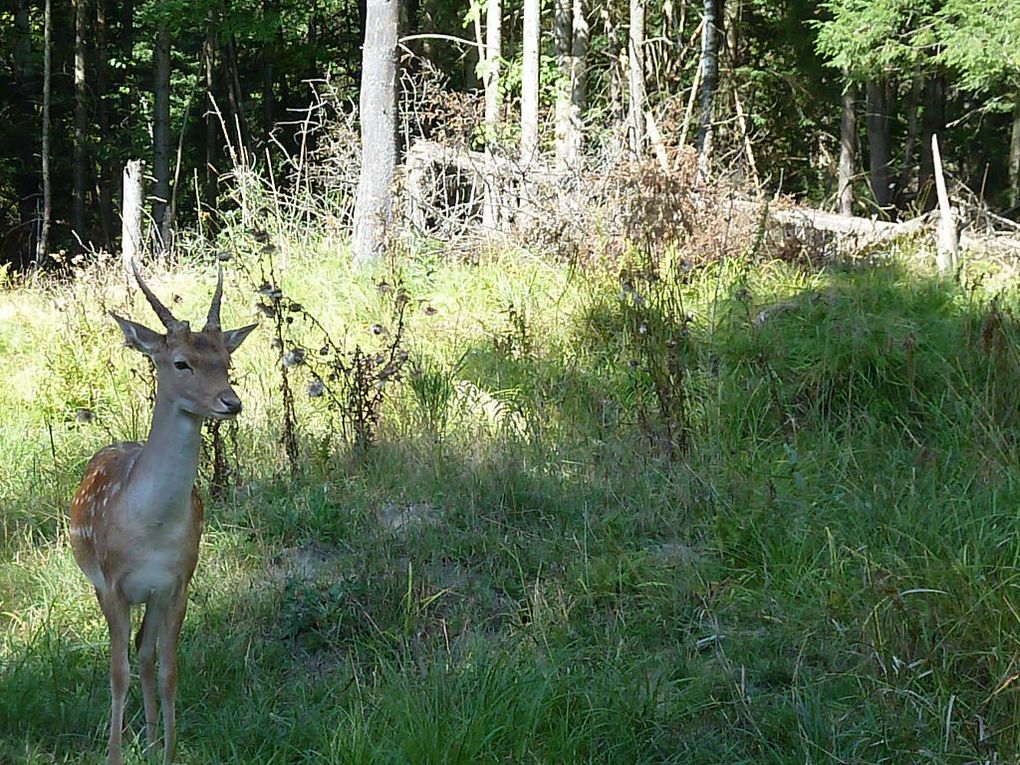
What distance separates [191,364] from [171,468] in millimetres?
355

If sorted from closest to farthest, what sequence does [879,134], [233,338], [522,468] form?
[233,338]
[522,468]
[879,134]

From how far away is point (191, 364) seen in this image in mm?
3721

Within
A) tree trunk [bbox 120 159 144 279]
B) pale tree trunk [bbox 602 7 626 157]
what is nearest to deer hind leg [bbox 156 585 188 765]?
pale tree trunk [bbox 602 7 626 157]

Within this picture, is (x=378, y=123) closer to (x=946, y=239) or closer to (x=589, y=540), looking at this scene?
(x=946, y=239)

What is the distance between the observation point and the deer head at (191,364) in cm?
365

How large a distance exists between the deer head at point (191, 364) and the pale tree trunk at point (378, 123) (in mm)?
5550

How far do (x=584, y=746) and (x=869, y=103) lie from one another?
16176mm

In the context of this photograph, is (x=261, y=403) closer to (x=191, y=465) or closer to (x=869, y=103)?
(x=191, y=465)

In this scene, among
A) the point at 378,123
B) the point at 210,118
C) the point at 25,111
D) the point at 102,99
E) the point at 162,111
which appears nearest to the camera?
the point at 378,123

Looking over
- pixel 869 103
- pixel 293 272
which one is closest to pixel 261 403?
pixel 293 272

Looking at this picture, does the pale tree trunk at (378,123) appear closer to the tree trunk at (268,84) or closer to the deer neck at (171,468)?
the deer neck at (171,468)

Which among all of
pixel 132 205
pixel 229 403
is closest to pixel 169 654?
pixel 229 403

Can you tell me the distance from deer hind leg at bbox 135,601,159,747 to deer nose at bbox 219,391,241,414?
0.80 m

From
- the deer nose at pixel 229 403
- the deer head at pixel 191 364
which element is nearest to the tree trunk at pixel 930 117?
the deer head at pixel 191 364
